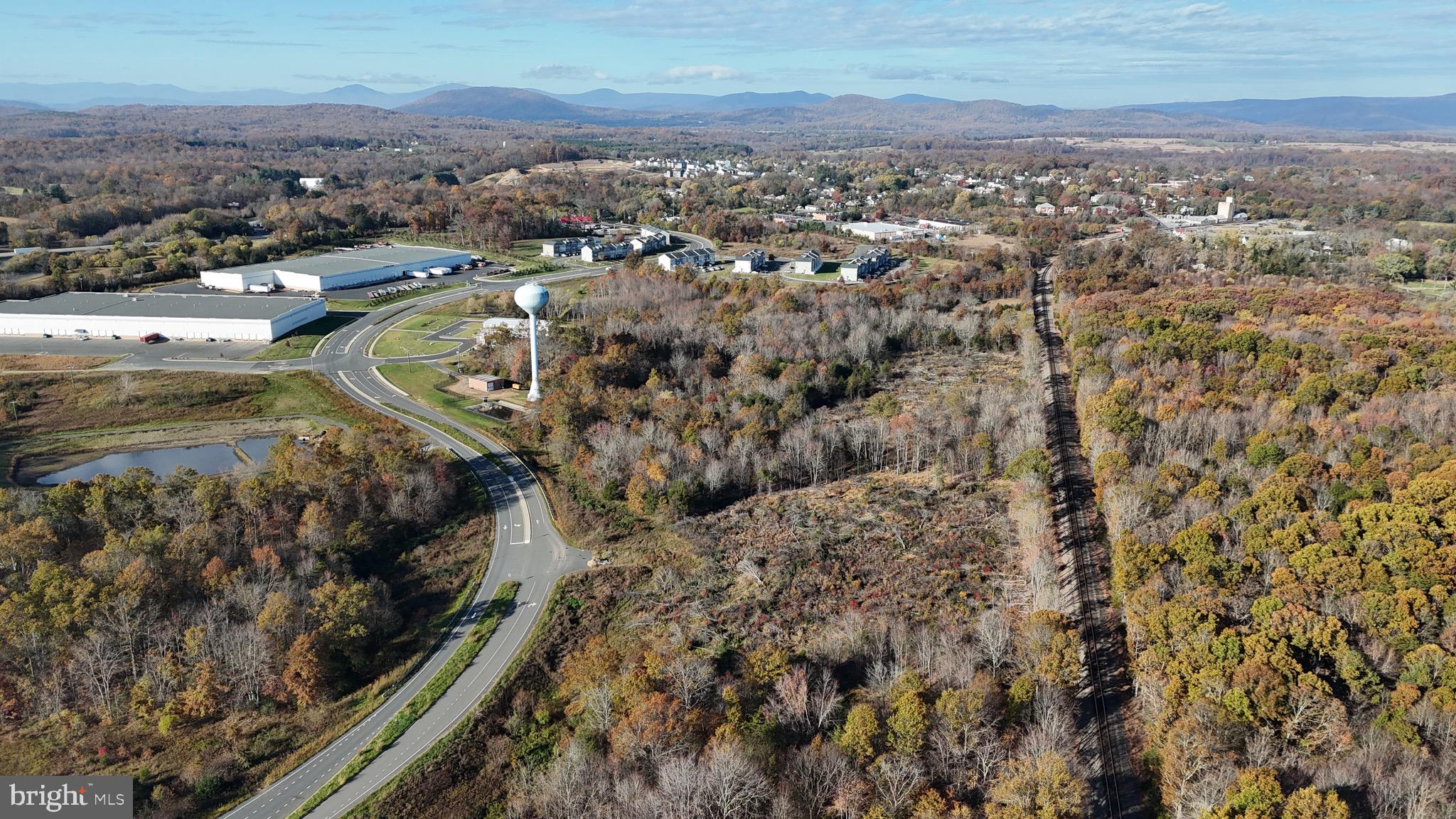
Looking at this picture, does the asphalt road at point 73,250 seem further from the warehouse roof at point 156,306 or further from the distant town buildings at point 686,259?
the distant town buildings at point 686,259

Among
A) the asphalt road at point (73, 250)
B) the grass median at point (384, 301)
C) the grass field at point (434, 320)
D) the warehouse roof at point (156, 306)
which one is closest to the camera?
the warehouse roof at point (156, 306)

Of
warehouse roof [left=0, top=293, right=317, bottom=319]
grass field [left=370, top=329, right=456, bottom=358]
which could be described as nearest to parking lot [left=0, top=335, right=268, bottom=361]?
warehouse roof [left=0, top=293, right=317, bottom=319]

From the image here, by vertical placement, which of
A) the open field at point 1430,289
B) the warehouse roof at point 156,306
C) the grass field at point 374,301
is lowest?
the grass field at point 374,301

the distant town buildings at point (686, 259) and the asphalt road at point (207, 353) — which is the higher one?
the distant town buildings at point (686, 259)

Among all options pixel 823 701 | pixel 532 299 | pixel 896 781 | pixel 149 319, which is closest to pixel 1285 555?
pixel 823 701

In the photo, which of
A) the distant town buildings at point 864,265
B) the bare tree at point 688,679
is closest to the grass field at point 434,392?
the bare tree at point 688,679

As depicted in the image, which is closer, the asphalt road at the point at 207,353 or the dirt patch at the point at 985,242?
the asphalt road at the point at 207,353

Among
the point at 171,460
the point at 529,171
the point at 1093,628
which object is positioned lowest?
the point at 1093,628

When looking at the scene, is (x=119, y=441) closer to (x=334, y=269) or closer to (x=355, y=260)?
(x=334, y=269)
